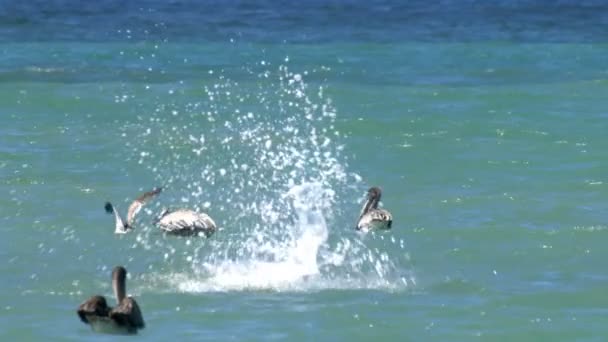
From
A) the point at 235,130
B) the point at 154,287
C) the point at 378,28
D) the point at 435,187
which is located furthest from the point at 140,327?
the point at 378,28

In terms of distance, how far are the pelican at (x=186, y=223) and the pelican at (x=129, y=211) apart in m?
0.33

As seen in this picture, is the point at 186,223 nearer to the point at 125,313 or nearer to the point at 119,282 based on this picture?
the point at 119,282

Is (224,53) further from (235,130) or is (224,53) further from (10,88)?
(235,130)

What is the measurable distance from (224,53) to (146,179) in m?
12.4

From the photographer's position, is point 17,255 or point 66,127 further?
point 66,127

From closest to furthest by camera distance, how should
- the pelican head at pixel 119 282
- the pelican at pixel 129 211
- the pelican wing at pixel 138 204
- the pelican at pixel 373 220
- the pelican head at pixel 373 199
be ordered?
the pelican head at pixel 119 282 → the pelican at pixel 373 220 → the pelican at pixel 129 211 → the pelican head at pixel 373 199 → the pelican wing at pixel 138 204

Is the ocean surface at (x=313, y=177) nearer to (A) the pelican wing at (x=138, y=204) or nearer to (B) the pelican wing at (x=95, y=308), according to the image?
(A) the pelican wing at (x=138, y=204)

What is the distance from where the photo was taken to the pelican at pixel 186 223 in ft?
52.5

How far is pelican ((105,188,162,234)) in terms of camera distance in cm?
1639

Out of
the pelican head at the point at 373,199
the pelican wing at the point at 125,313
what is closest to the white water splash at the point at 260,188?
the pelican head at the point at 373,199

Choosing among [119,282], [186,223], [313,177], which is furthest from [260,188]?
[119,282]

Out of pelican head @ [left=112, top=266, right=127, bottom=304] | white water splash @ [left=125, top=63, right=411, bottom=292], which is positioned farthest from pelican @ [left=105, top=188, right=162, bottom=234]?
pelican head @ [left=112, top=266, right=127, bottom=304]

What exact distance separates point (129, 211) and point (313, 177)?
3.36m

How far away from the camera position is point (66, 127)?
22953 mm
